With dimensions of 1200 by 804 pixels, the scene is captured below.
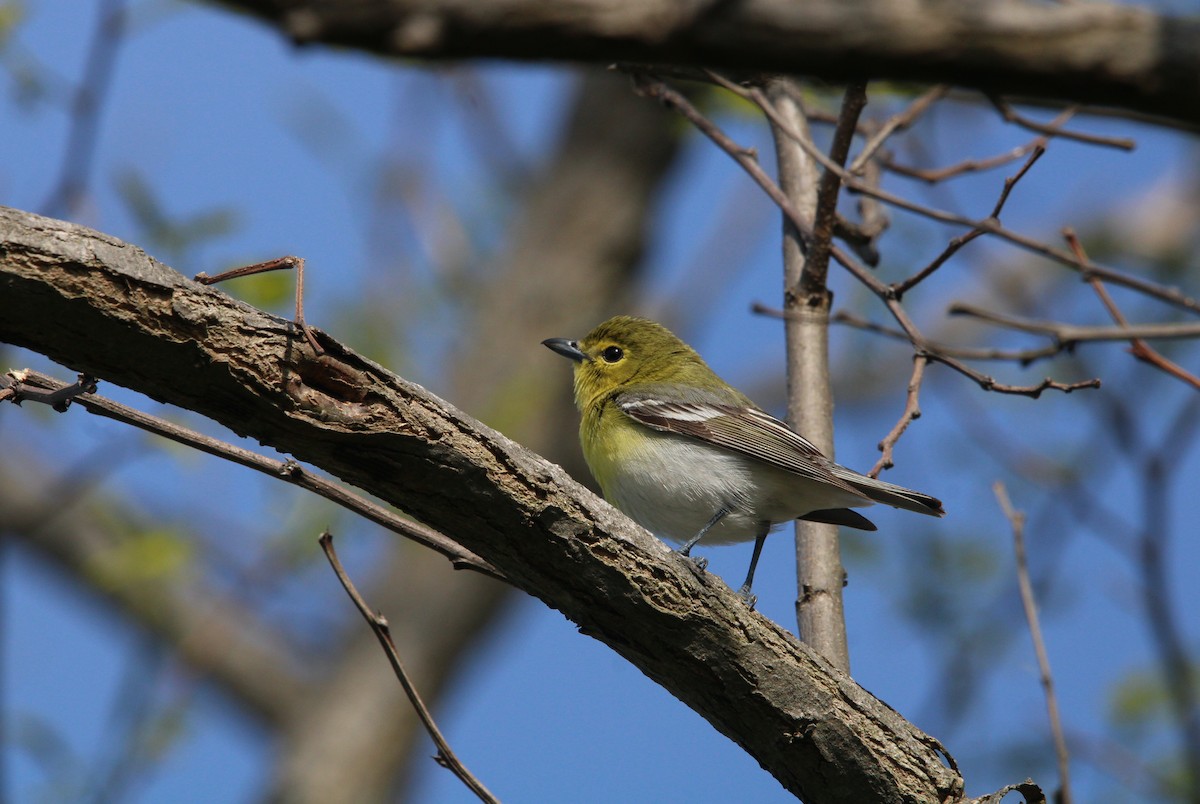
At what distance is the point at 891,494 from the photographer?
4.28m

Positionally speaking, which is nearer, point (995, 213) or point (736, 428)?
point (995, 213)

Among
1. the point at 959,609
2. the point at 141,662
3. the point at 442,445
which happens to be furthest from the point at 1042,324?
the point at 959,609

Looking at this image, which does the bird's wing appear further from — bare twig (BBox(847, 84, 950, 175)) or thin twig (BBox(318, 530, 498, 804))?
thin twig (BBox(318, 530, 498, 804))

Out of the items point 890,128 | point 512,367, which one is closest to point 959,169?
point 890,128

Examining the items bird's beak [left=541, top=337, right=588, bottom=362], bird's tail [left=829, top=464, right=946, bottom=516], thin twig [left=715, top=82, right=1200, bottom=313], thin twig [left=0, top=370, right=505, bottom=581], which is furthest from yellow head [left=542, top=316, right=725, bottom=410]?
thin twig [left=0, top=370, right=505, bottom=581]

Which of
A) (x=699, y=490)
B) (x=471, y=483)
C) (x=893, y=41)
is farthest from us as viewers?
(x=699, y=490)

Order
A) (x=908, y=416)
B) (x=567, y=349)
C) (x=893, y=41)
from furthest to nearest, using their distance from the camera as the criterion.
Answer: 1. (x=567, y=349)
2. (x=908, y=416)
3. (x=893, y=41)

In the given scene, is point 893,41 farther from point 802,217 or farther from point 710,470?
point 710,470

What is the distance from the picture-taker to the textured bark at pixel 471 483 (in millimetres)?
2439

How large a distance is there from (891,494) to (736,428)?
0.91m

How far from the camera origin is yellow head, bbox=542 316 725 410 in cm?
582

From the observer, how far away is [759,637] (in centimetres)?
309

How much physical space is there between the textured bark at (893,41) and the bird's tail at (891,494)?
2501 mm

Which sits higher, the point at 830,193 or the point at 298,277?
the point at 830,193
